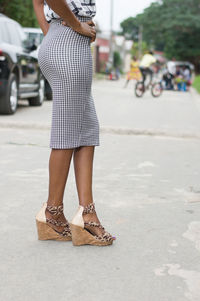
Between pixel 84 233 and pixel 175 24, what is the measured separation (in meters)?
53.3

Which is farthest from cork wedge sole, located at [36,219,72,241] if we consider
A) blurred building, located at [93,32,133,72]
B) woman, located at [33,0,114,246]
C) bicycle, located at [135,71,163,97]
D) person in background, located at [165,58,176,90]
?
blurred building, located at [93,32,133,72]

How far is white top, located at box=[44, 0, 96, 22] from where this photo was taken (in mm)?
2982

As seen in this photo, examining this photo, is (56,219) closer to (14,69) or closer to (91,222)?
(91,222)

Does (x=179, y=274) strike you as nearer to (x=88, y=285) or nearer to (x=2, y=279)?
(x=88, y=285)

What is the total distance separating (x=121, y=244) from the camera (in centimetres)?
318

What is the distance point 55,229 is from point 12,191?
4.29 ft

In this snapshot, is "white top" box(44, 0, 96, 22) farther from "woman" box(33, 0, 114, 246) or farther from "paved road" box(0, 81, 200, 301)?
"paved road" box(0, 81, 200, 301)

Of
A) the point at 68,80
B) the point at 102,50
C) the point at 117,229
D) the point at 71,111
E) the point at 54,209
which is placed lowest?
the point at 102,50

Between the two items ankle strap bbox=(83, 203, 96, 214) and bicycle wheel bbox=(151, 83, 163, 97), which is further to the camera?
bicycle wheel bbox=(151, 83, 163, 97)

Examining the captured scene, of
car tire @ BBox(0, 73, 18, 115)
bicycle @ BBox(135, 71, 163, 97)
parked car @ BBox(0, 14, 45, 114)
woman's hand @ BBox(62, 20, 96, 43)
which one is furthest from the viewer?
bicycle @ BBox(135, 71, 163, 97)

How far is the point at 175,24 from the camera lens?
54219mm

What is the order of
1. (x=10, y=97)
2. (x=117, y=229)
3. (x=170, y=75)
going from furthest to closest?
(x=170, y=75) < (x=10, y=97) < (x=117, y=229)

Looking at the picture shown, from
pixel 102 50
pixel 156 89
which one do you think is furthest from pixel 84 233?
pixel 102 50

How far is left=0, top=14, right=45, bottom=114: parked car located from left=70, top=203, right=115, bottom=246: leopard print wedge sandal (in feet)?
21.2
